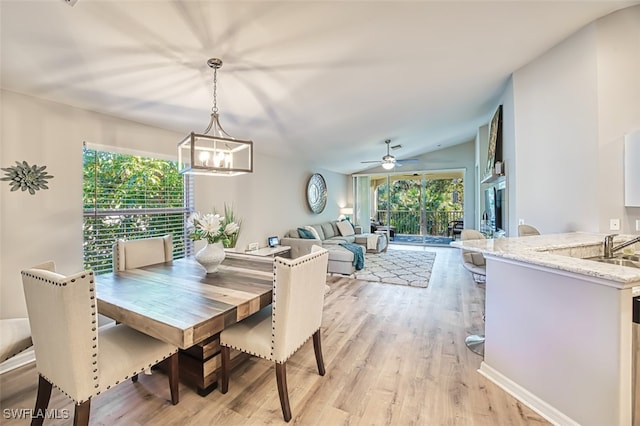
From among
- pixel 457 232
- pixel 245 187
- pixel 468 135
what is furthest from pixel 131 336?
pixel 457 232

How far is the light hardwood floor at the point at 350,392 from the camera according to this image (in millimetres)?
1736

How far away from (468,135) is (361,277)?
5.08m

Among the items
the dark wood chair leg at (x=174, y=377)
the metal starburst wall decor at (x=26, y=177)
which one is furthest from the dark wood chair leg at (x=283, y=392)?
the metal starburst wall decor at (x=26, y=177)

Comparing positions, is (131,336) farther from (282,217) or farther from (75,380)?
(282,217)

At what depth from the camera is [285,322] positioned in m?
1.71

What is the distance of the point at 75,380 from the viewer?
1.35m

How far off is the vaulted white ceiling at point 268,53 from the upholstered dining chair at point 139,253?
1.38 meters

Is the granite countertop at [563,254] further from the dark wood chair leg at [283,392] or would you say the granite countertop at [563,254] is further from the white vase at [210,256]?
the white vase at [210,256]

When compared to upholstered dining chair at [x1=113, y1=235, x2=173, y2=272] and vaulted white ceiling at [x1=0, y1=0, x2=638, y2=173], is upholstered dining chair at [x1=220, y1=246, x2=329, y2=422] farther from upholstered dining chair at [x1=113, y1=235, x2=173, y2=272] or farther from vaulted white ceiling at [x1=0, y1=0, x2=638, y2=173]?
vaulted white ceiling at [x1=0, y1=0, x2=638, y2=173]

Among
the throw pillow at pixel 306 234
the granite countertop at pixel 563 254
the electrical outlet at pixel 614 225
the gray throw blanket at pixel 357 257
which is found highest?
the electrical outlet at pixel 614 225

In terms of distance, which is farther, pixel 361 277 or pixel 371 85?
pixel 361 277

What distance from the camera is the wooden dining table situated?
1.47 m

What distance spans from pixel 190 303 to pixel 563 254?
2686 millimetres

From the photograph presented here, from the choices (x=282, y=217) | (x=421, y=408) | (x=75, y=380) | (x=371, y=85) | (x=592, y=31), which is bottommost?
(x=421, y=408)
